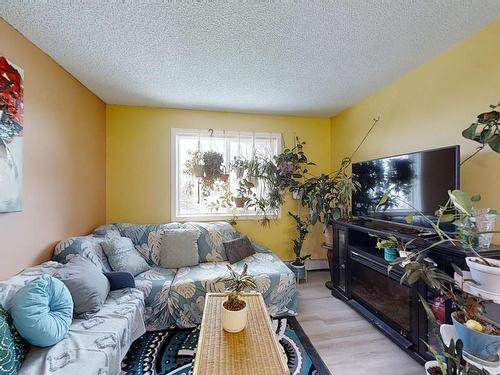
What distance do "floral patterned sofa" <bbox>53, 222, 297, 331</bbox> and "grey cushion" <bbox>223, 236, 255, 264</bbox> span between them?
8cm

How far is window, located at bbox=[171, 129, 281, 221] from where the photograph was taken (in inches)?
133

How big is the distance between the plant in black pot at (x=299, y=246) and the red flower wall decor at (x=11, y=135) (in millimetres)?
2998

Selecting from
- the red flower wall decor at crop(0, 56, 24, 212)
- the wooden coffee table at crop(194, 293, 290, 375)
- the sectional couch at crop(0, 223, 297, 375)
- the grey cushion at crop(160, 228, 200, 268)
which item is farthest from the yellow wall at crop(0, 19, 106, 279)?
the wooden coffee table at crop(194, 293, 290, 375)

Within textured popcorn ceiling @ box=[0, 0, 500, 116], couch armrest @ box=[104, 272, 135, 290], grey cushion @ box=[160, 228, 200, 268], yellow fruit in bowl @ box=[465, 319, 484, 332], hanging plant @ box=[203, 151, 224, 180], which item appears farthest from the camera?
hanging plant @ box=[203, 151, 224, 180]

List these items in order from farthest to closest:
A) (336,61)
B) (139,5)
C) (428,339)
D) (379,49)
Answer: (336,61)
(379,49)
(428,339)
(139,5)

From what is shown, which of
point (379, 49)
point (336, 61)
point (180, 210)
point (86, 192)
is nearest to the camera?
point (379, 49)

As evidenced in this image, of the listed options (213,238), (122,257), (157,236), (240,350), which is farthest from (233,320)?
(157,236)

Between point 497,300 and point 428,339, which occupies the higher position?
point 497,300

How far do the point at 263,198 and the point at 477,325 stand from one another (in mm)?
2634

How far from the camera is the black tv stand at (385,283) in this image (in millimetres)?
1698

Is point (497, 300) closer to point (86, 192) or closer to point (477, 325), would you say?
point (477, 325)

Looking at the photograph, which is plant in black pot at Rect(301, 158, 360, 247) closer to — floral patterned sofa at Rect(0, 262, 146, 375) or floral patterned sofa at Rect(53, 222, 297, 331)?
floral patterned sofa at Rect(53, 222, 297, 331)

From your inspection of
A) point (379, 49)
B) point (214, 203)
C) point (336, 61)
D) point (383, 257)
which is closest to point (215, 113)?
point (214, 203)

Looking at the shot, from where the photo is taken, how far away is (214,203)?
349cm
